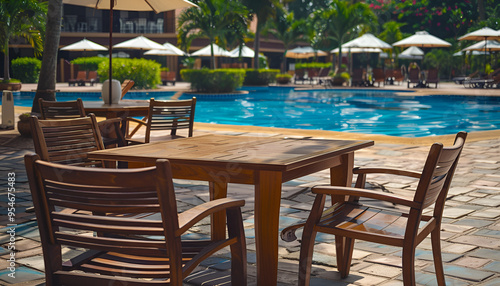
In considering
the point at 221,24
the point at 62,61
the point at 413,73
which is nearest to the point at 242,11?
the point at 221,24

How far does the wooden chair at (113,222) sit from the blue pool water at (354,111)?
10.7m

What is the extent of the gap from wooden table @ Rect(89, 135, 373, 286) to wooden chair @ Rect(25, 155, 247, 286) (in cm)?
38

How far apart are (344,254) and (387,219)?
35 centimetres

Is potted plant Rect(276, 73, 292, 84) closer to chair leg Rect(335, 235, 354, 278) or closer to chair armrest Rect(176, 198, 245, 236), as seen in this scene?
chair leg Rect(335, 235, 354, 278)

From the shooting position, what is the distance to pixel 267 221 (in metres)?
2.78

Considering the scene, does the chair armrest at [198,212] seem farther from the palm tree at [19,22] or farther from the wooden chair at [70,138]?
the palm tree at [19,22]

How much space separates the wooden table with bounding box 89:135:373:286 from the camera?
2730mm

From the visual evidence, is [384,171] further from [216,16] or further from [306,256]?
[216,16]

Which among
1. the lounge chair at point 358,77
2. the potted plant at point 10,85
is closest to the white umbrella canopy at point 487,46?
the lounge chair at point 358,77

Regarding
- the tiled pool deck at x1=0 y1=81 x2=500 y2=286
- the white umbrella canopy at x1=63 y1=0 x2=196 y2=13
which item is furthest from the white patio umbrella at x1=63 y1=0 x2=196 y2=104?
the tiled pool deck at x1=0 y1=81 x2=500 y2=286

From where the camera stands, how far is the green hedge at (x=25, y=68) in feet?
104

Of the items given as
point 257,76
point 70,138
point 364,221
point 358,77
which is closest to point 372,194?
point 364,221

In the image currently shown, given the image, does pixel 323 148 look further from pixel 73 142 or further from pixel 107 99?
pixel 107 99

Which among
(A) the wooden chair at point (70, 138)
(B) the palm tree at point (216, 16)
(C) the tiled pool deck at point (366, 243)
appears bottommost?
(C) the tiled pool deck at point (366, 243)
